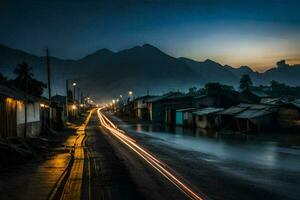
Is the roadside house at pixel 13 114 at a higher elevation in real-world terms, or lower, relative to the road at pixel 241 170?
higher

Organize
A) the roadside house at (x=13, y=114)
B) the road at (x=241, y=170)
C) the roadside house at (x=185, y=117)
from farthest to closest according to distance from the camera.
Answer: the roadside house at (x=185, y=117) < the roadside house at (x=13, y=114) < the road at (x=241, y=170)

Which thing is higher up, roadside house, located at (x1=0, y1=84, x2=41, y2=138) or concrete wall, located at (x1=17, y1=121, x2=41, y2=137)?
roadside house, located at (x1=0, y1=84, x2=41, y2=138)

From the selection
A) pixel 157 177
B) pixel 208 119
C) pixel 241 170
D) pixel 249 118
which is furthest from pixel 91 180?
pixel 208 119

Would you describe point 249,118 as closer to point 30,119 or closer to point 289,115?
point 289,115

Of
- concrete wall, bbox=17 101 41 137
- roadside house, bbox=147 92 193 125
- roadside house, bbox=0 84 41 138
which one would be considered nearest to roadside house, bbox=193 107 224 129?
roadside house, bbox=147 92 193 125

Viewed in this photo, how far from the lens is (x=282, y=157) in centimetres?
2422

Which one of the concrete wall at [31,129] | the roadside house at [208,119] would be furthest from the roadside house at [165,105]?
the concrete wall at [31,129]

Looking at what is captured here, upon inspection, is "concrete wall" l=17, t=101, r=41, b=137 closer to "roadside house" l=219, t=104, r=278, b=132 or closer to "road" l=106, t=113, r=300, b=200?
"road" l=106, t=113, r=300, b=200

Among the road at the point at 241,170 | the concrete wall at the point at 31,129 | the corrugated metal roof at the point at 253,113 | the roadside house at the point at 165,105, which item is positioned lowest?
the road at the point at 241,170

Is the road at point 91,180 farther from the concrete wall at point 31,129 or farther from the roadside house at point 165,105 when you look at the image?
the roadside house at point 165,105

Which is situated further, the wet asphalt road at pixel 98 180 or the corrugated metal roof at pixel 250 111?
the corrugated metal roof at pixel 250 111

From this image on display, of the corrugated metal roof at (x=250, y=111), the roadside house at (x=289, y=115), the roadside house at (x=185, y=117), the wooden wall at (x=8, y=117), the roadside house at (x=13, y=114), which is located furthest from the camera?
the roadside house at (x=185, y=117)

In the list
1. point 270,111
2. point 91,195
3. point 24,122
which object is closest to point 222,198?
point 91,195

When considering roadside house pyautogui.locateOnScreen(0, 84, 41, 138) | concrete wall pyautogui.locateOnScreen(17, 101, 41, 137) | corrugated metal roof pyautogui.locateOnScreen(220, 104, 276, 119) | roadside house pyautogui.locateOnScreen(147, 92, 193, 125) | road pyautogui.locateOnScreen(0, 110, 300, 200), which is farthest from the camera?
roadside house pyautogui.locateOnScreen(147, 92, 193, 125)
